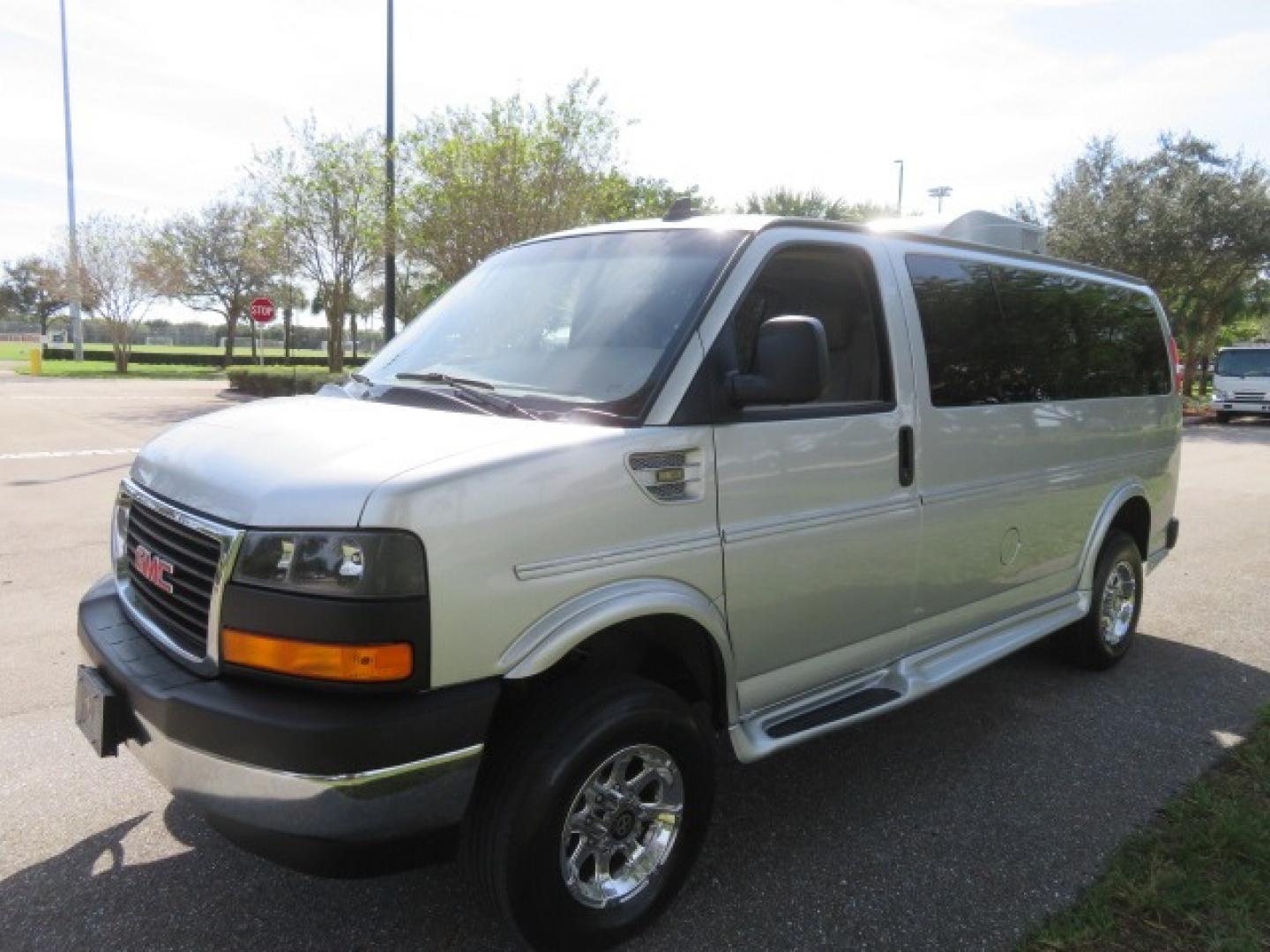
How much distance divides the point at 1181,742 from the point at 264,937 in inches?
148

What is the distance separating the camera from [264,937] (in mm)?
2625

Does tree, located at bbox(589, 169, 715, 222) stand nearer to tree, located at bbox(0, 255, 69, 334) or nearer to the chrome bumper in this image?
the chrome bumper

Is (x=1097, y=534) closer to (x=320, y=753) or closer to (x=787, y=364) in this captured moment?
(x=787, y=364)

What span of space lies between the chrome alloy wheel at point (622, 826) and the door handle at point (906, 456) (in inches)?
55.2

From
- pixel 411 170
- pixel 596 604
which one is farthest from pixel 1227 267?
pixel 596 604

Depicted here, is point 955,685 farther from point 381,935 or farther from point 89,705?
point 89,705

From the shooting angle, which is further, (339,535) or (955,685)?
(955,685)

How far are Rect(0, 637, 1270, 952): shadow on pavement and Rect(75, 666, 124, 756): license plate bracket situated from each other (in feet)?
1.93

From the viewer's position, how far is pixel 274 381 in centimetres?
2388

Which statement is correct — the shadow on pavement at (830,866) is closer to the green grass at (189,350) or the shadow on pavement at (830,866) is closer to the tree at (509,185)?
the tree at (509,185)

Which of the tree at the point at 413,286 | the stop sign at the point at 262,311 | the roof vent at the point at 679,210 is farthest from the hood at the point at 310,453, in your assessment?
the stop sign at the point at 262,311

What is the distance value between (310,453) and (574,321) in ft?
3.50

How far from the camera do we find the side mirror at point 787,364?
2.68 meters

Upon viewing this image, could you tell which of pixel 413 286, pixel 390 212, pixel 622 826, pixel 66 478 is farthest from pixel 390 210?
pixel 622 826
